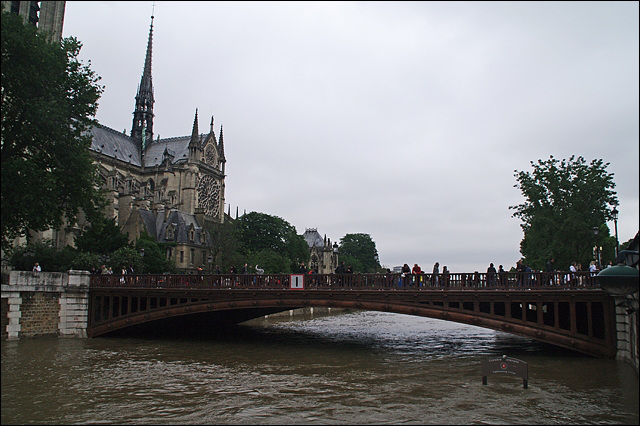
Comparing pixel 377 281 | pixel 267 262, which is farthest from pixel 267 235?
pixel 377 281

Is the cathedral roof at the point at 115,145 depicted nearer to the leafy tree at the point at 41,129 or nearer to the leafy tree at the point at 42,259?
the leafy tree at the point at 42,259

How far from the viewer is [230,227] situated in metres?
77.1

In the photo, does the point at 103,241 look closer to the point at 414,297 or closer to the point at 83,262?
the point at 83,262

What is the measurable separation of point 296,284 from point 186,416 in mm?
14106

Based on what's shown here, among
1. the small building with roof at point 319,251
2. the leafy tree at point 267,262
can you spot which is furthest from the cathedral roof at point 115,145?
the small building with roof at point 319,251

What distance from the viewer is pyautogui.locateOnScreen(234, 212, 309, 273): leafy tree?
84062 mm

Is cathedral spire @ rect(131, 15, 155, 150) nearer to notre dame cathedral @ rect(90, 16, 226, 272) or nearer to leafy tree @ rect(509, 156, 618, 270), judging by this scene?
notre dame cathedral @ rect(90, 16, 226, 272)

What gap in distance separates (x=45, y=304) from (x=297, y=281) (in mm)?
15910

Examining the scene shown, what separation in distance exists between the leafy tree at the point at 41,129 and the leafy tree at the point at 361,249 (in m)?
121

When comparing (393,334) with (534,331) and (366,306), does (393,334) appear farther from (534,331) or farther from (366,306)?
(534,331)

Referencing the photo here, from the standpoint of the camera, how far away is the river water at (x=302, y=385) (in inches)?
572

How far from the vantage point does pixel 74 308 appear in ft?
105

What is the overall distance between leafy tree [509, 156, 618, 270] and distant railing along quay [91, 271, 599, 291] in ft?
69.7

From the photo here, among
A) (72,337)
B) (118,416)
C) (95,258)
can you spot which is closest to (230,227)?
(95,258)
